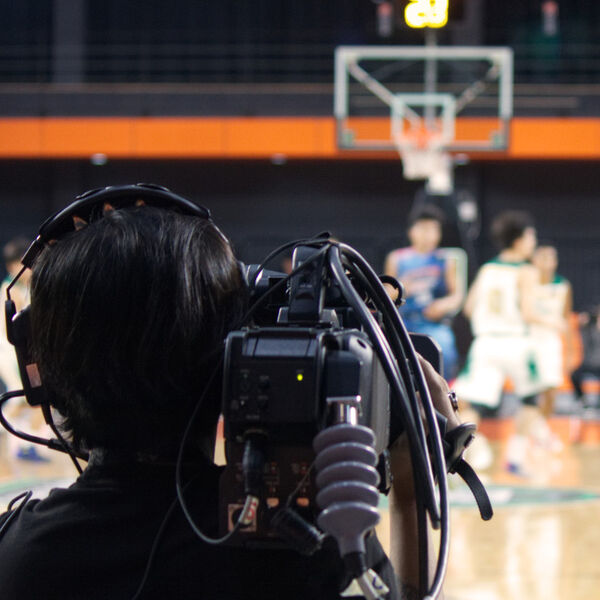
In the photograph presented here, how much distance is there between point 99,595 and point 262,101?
10.7 meters

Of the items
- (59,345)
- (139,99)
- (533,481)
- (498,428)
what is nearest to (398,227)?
(139,99)

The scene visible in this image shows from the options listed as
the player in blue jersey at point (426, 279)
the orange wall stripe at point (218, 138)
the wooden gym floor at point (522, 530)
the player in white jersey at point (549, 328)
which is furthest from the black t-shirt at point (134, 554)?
the orange wall stripe at point (218, 138)

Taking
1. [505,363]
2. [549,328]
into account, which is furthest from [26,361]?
[549,328]

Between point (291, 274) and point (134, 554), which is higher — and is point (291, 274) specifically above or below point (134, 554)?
above

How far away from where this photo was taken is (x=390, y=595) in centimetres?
77

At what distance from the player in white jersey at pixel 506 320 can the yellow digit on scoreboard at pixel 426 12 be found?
1971mm

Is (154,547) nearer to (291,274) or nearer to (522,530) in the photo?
(291,274)

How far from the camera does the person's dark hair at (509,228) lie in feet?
16.7

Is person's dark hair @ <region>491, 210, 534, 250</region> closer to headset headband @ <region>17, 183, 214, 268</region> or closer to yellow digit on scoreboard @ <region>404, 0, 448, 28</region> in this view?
yellow digit on scoreboard @ <region>404, 0, 448, 28</region>

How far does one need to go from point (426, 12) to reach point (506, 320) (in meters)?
2.32

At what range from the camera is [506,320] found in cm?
529

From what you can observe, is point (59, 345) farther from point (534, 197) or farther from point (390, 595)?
point (534, 197)

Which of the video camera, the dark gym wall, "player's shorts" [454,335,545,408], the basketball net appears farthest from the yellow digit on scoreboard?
the dark gym wall

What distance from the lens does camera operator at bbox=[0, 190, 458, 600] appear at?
80cm
